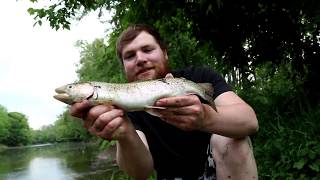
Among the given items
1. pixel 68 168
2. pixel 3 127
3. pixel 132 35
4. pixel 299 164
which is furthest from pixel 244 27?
pixel 3 127

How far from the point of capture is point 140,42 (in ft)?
11.1

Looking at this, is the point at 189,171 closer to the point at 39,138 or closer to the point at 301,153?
the point at 301,153

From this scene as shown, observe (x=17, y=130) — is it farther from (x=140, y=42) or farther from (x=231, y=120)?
(x=231, y=120)

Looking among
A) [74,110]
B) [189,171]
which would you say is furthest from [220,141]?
[74,110]

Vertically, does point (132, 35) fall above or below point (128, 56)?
above

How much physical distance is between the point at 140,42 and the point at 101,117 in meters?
1.17

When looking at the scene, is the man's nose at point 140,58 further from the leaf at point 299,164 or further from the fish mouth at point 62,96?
the leaf at point 299,164

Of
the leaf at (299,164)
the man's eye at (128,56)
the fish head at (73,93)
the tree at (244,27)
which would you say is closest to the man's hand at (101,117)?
the fish head at (73,93)

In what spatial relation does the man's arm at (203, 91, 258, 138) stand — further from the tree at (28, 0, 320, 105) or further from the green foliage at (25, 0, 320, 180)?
the tree at (28, 0, 320, 105)

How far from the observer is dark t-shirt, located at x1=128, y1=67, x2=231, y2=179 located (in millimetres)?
3354

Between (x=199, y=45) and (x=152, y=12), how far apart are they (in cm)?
131

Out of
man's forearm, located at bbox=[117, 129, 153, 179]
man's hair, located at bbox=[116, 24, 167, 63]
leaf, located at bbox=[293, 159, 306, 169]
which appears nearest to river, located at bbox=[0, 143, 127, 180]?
leaf, located at bbox=[293, 159, 306, 169]

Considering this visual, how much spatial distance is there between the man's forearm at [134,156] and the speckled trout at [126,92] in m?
0.28

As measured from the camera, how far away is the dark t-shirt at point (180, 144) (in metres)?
3.35
